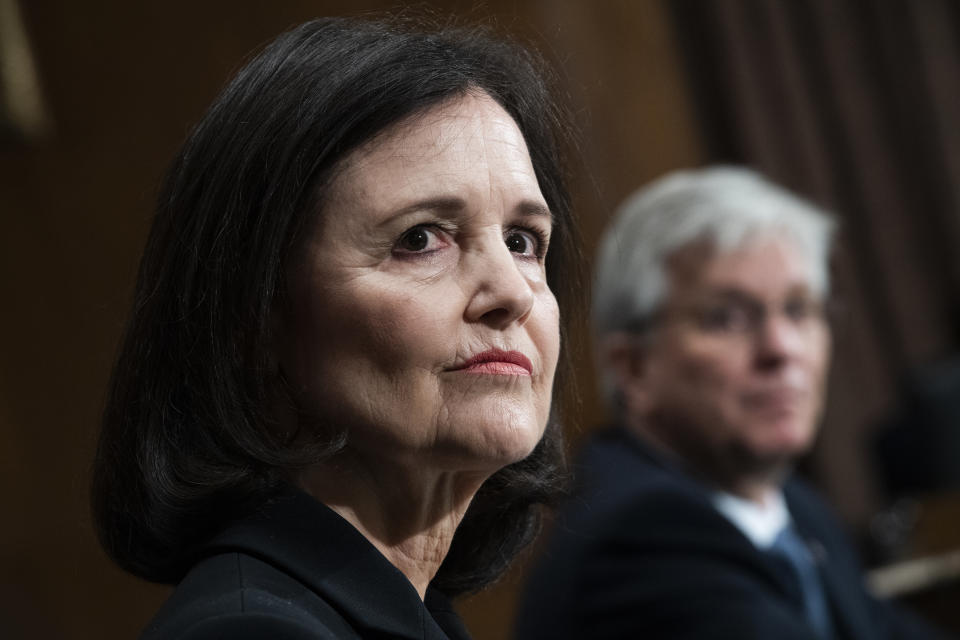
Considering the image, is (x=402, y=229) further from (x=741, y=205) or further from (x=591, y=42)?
(x=591, y=42)

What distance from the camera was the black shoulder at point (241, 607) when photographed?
95 centimetres

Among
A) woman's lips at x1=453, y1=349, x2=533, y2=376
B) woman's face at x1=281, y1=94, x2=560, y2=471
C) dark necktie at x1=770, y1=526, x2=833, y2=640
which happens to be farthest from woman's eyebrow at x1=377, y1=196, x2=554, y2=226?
dark necktie at x1=770, y1=526, x2=833, y2=640

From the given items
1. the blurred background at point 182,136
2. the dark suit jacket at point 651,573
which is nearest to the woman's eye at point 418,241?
the dark suit jacket at point 651,573

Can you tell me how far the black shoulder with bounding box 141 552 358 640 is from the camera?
3.13 ft

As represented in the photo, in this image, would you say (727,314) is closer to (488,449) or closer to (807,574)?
(807,574)

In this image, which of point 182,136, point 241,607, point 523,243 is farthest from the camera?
point 182,136

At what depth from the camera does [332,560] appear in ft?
3.64

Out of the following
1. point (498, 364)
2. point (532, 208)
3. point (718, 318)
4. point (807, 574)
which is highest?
point (532, 208)

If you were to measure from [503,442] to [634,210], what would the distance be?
187 centimetres

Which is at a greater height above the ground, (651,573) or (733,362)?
(733,362)

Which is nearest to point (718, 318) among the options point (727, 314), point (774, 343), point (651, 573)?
point (727, 314)

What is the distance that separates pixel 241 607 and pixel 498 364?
0.31 meters

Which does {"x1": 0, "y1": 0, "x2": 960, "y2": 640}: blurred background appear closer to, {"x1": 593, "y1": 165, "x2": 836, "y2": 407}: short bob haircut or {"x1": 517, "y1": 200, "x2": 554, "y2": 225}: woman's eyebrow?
{"x1": 593, "y1": 165, "x2": 836, "y2": 407}: short bob haircut

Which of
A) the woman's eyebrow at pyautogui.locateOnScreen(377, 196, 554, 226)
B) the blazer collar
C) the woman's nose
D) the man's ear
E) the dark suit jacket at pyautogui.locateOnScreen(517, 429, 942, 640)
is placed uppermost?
the woman's eyebrow at pyautogui.locateOnScreen(377, 196, 554, 226)
